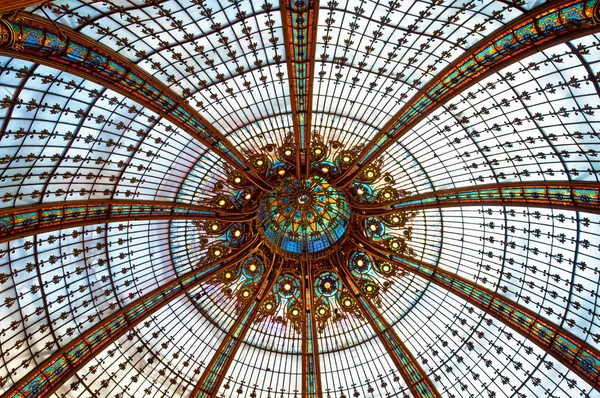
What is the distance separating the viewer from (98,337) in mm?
23344

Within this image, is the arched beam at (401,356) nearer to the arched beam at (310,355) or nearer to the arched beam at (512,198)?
the arched beam at (310,355)

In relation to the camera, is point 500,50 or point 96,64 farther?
point 500,50

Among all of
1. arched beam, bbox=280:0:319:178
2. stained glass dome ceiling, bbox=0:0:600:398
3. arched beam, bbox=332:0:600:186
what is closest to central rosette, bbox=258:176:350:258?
stained glass dome ceiling, bbox=0:0:600:398

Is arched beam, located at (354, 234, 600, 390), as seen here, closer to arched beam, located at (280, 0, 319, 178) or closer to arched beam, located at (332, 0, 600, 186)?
arched beam, located at (332, 0, 600, 186)

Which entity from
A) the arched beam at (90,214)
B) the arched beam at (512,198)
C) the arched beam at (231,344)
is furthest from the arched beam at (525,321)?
the arched beam at (90,214)

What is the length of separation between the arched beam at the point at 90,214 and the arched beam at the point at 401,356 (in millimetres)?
9418

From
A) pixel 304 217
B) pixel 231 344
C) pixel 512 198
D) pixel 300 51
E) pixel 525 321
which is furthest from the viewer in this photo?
pixel 304 217

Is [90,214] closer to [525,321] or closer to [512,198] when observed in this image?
[512,198]

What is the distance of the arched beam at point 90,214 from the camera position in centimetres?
1997

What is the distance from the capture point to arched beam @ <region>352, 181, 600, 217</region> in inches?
755

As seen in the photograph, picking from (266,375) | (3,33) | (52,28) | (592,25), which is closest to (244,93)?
(52,28)

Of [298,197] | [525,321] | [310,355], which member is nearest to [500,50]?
[298,197]

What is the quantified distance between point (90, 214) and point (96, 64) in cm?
884

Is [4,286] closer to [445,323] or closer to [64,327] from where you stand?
[64,327]
